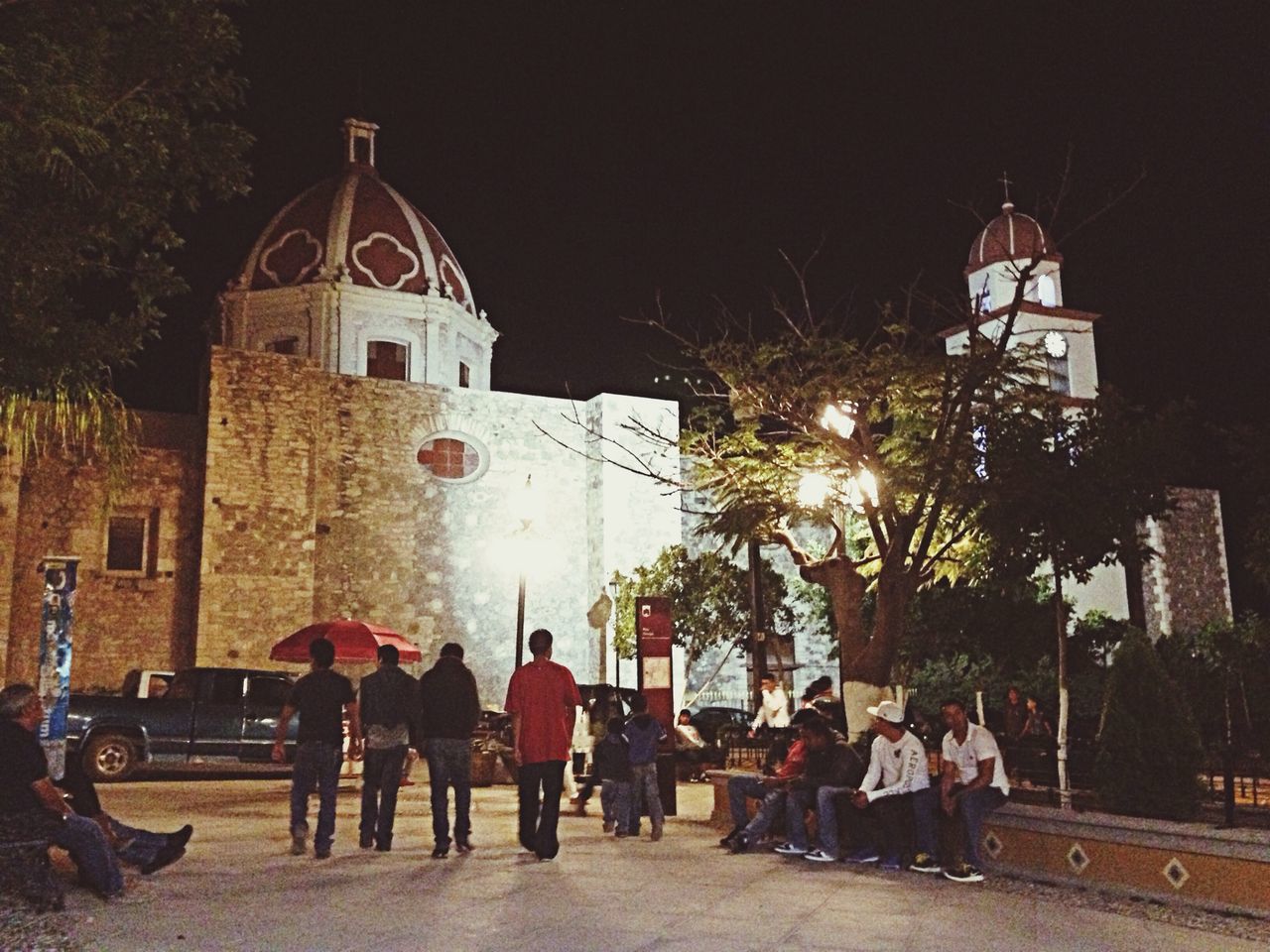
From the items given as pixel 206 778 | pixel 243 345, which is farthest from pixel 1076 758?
pixel 243 345

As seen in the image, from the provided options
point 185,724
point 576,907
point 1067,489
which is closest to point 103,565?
point 185,724

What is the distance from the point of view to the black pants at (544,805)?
736 centimetres

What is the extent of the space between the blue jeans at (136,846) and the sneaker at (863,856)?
4.29 metres

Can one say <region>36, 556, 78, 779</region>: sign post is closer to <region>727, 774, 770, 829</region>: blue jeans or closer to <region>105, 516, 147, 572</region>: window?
<region>727, 774, 770, 829</region>: blue jeans

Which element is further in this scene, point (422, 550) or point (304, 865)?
point (422, 550)

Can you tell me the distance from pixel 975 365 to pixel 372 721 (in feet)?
19.4

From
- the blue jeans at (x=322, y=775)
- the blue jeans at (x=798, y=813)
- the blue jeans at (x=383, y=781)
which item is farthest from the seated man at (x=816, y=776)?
the blue jeans at (x=322, y=775)

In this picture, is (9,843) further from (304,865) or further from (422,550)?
(422,550)

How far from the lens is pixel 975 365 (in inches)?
395

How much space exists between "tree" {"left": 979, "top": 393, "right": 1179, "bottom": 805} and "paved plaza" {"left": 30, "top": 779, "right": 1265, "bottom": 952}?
407cm

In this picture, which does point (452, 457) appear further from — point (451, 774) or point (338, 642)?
point (451, 774)

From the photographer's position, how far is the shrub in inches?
273

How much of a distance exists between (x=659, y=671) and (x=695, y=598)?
11872 millimetres

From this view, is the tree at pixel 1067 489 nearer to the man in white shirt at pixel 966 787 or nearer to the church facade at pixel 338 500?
the man in white shirt at pixel 966 787
